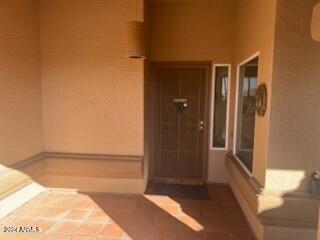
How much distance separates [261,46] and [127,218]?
245 cm

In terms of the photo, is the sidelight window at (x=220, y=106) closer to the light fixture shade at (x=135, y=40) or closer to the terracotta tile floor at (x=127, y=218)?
the terracotta tile floor at (x=127, y=218)

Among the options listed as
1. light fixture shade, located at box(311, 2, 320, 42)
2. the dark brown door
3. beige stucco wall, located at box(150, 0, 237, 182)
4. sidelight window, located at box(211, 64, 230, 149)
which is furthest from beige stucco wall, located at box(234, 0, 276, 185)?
the dark brown door

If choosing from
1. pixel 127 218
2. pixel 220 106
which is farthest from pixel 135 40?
pixel 127 218

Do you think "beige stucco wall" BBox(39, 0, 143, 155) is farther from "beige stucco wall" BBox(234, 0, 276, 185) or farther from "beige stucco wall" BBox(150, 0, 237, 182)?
"beige stucco wall" BBox(234, 0, 276, 185)

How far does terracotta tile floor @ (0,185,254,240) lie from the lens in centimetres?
267

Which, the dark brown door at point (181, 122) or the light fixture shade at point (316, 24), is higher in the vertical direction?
the light fixture shade at point (316, 24)

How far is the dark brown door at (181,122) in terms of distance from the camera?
431 cm

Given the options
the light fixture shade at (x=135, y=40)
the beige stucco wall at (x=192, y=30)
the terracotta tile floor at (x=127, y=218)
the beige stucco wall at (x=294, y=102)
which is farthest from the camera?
the beige stucco wall at (x=192, y=30)

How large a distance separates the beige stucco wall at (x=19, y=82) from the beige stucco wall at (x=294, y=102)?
116 inches

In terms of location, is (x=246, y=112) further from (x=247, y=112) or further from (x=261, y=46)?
(x=261, y=46)

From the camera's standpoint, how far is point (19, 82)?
3.29 m

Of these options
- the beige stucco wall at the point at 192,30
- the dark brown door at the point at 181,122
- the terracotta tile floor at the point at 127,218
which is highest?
the beige stucco wall at the point at 192,30

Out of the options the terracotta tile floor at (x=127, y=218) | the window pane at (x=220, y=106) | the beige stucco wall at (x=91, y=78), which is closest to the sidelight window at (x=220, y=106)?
the window pane at (x=220, y=106)

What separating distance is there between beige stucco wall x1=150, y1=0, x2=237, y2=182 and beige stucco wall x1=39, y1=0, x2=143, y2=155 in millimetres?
758
